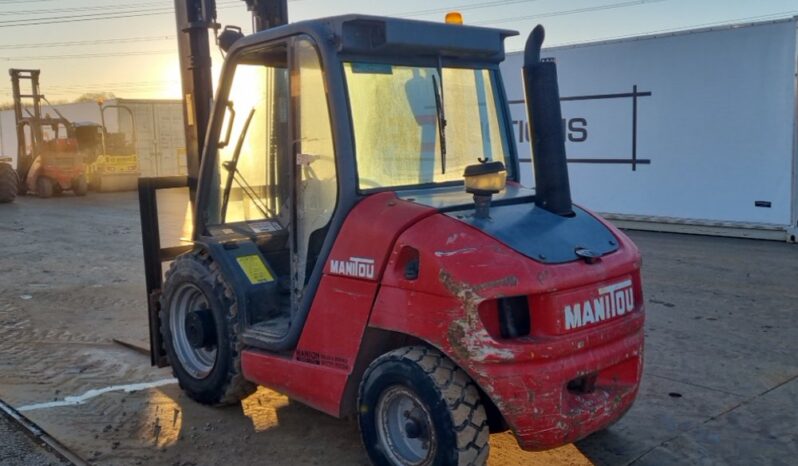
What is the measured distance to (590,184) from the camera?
44.4 ft

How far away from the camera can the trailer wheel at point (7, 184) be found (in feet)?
70.0

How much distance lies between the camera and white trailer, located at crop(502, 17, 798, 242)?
11227 millimetres

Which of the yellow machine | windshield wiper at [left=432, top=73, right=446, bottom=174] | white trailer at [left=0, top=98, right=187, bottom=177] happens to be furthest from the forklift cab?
white trailer at [left=0, top=98, right=187, bottom=177]

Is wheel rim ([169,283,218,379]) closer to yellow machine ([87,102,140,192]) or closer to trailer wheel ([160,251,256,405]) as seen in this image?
trailer wheel ([160,251,256,405])

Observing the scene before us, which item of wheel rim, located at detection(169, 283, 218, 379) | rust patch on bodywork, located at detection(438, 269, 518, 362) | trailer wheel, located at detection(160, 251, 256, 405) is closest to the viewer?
rust patch on bodywork, located at detection(438, 269, 518, 362)

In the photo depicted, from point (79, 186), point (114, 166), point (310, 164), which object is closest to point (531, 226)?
point (310, 164)

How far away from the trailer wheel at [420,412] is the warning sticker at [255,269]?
1.17 m

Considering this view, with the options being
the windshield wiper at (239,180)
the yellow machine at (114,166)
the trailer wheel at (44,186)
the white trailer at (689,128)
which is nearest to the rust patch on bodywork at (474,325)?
the windshield wiper at (239,180)

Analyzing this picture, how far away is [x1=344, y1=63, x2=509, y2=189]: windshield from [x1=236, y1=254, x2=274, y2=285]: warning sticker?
41.5 inches

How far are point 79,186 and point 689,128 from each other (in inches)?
762

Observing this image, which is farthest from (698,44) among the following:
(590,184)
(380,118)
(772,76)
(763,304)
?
(380,118)

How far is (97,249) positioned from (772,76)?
10880 mm

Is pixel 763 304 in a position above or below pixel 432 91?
below

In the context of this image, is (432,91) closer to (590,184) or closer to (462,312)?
(462,312)
